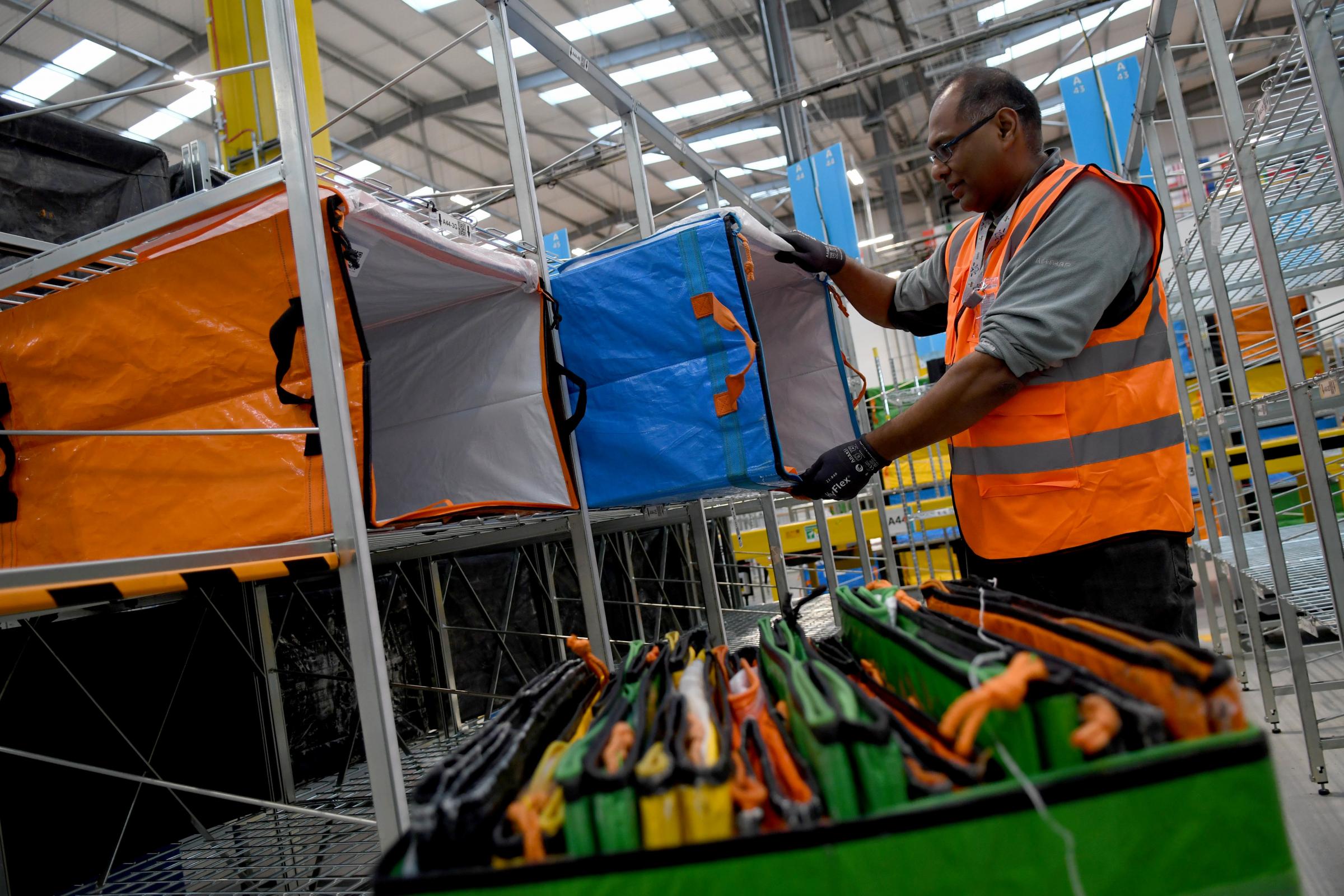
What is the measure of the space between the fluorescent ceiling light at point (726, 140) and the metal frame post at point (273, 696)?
10.8m

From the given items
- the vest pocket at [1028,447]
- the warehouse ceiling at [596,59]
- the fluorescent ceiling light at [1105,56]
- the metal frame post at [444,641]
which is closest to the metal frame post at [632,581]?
the metal frame post at [444,641]

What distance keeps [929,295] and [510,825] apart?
7.39 feet

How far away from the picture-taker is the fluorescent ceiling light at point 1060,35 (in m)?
11.3

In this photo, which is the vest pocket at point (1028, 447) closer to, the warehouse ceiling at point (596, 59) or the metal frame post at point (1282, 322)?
the metal frame post at point (1282, 322)

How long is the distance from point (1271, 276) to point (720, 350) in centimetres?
156

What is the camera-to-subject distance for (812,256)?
8.91ft

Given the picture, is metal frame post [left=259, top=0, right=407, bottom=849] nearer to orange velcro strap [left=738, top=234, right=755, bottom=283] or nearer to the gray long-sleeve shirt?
orange velcro strap [left=738, top=234, right=755, bottom=283]

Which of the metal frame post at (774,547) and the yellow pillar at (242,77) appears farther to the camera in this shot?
the metal frame post at (774,547)

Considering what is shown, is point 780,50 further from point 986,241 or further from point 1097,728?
point 1097,728

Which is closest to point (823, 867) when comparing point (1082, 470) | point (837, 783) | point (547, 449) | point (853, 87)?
point (837, 783)

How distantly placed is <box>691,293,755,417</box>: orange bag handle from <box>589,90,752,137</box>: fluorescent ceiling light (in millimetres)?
10538

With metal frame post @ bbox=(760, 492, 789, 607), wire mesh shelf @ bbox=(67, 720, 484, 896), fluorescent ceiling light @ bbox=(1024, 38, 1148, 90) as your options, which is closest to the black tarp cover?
wire mesh shelf @ bbox=(67, 720, 484, 896)

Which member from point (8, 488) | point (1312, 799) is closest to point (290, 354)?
point (8, 488)

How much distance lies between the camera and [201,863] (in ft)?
7.20
